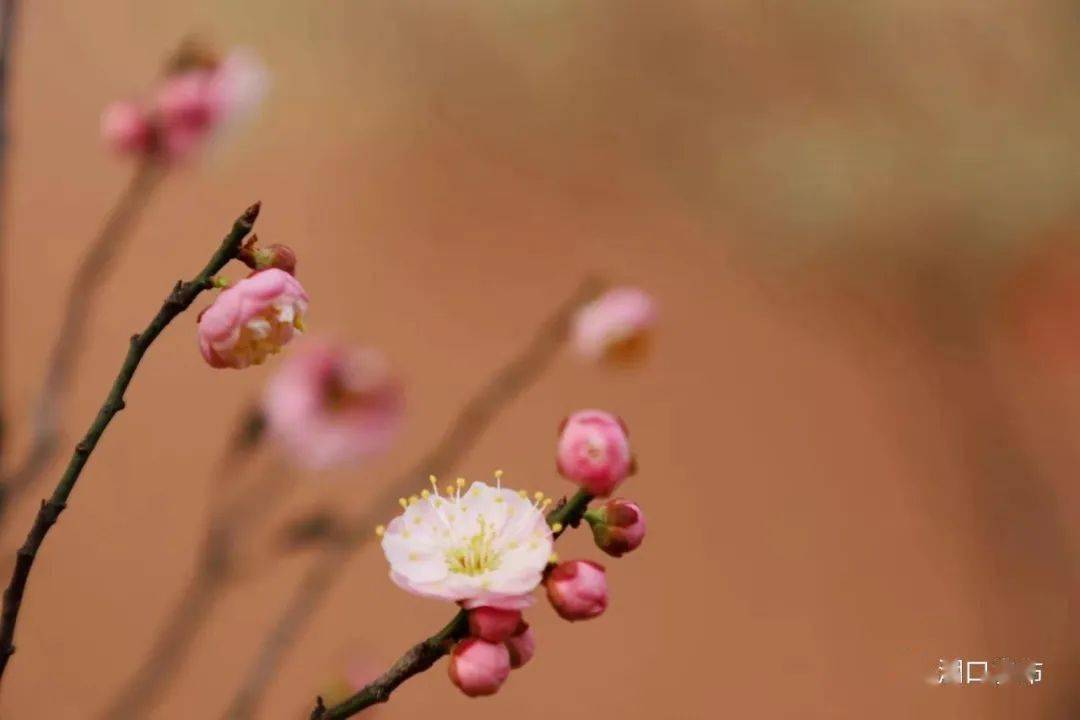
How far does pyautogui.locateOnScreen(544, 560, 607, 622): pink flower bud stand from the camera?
35 cm

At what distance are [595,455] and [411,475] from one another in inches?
19.7

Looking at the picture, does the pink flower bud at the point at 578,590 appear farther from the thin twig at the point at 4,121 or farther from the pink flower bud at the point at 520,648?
the thin twig at the point at 4,121

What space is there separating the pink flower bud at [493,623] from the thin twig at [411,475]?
0.47 meters

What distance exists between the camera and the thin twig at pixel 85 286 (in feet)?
2.52

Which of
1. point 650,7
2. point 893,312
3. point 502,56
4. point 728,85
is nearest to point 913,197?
point 893,312

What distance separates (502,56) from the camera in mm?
880

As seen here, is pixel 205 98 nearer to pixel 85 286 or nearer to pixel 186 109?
pixel 186 109

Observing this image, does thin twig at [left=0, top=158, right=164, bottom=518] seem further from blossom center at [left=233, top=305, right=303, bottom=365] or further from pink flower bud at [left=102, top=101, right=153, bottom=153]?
blossom center at [left=233, top=305, right=303, bottom=365]

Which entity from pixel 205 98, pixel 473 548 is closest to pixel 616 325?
pixel 205 98

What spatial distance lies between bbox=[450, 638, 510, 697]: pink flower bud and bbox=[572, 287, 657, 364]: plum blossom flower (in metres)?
0.53

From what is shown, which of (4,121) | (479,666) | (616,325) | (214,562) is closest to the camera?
(479,666)

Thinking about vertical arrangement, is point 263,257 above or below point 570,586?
above

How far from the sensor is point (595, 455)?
0.35 meters

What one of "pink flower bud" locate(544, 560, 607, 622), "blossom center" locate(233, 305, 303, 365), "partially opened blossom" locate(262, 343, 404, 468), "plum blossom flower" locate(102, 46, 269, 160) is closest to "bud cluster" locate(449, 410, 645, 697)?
"pink flower bud" locate(544, 560, 607, 622)
